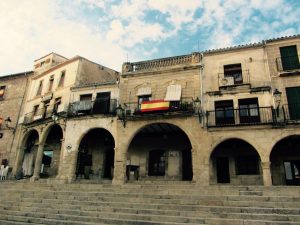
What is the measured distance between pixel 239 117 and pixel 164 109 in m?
4.65

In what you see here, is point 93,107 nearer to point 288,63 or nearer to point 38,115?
point 38,115

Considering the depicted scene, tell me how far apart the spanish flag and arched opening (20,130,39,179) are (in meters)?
11.7

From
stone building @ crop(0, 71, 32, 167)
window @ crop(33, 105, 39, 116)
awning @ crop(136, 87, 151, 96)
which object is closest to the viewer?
awning @ crop(136, 87, 151, 96)

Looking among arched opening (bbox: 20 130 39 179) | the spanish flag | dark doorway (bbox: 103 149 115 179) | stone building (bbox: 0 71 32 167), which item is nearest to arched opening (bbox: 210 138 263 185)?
the spanish flag

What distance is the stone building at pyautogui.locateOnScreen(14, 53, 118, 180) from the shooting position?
66.6ft

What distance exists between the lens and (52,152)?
74.2 ft

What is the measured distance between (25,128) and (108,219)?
16426 mm

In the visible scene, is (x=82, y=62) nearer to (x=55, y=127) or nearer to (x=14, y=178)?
(x=55, y=127)

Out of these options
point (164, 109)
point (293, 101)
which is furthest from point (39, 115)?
point (293, 101)

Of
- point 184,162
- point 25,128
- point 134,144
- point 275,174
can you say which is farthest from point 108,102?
point 275,174

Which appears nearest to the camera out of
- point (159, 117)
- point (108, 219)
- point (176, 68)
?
point (108, 219)

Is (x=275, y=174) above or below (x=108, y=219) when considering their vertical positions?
above

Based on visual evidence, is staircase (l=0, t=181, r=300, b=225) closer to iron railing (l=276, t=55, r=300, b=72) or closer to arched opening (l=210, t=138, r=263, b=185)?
arched opening (l=210, t=138, r=263, b=185)

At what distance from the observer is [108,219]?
10.1 meters
